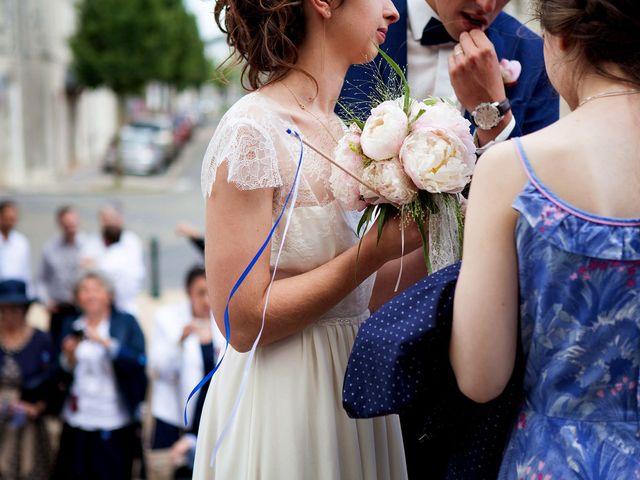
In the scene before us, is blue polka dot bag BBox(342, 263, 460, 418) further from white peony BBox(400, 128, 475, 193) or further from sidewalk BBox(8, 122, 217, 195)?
sidewalk BBox(8, 122, 217, 195)

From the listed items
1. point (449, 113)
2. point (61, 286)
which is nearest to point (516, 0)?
point (61, 286)

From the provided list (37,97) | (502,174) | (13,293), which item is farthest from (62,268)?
(37,97)

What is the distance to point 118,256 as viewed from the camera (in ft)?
25.9

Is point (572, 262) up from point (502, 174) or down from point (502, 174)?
down

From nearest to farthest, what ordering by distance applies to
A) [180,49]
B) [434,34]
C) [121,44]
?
[434,34] < [121,44] < [180,49]

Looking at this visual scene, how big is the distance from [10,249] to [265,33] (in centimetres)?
744

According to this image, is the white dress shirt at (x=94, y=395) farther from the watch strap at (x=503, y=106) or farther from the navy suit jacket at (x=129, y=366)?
the watch strap at (x=503, y=106)

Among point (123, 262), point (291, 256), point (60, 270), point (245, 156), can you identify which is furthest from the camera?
point (60, 270)

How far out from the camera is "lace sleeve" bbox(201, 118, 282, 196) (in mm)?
2029

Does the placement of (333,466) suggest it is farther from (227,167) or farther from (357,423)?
(227,167)

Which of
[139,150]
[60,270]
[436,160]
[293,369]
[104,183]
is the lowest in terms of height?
[104,183]

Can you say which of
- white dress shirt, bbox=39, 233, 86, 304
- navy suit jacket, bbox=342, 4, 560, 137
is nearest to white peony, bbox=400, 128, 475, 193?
navy suit jacket, bbox=342, 4, 560, 137

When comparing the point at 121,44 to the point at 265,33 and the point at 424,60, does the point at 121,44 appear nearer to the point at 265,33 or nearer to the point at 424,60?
the point at 424,60

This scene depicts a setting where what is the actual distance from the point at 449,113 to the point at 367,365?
1.97 feet
